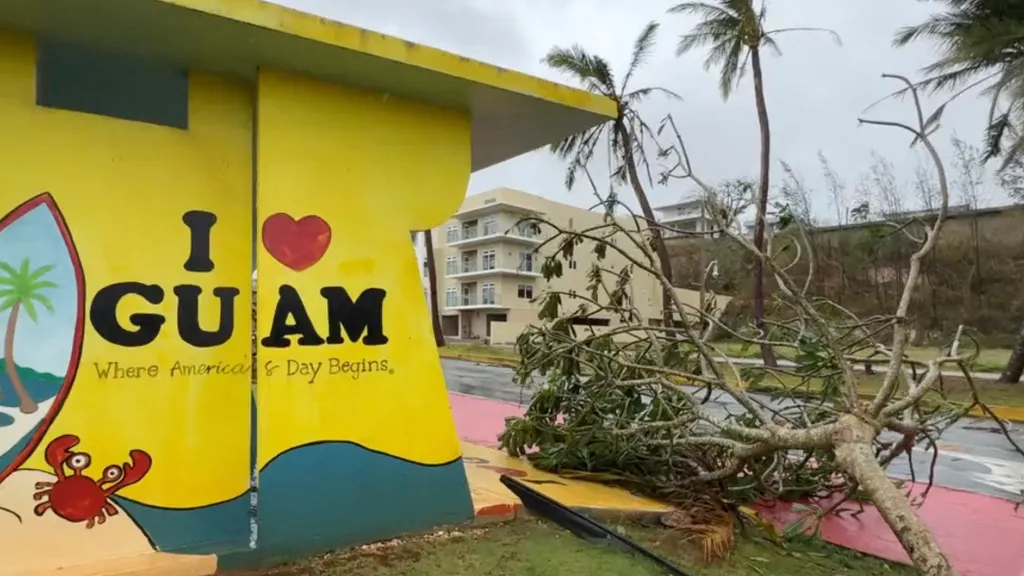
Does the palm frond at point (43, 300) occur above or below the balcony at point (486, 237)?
below

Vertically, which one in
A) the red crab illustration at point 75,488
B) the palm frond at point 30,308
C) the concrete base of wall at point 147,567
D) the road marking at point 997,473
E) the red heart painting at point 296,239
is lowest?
the road marking at point 997,473

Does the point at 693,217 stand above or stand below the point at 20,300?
above

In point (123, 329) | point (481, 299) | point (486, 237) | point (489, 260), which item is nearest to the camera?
point (123, 329)

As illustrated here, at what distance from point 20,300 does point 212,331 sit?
0.80 meters

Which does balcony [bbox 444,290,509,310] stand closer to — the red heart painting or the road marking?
the road marking

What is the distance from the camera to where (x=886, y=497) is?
3.32 metres

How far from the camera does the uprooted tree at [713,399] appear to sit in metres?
3.91

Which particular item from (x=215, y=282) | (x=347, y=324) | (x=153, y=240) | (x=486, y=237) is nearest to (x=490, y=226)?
(x=486, y=237)

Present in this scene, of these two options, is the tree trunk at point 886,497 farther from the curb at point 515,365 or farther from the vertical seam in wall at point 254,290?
the curb at point 515,365

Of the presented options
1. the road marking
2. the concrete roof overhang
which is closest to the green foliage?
the concrete roof overhang

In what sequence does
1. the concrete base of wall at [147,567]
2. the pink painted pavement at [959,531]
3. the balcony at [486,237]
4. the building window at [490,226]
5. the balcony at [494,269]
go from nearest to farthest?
the concrete base of wall at [147,567]
the pink painted pavement at [959,531]
the balcony at [486,237]
the balcony at [494,269]
the building window at [490,226]

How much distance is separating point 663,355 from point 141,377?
3.84 metres

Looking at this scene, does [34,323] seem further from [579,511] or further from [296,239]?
[579,511]

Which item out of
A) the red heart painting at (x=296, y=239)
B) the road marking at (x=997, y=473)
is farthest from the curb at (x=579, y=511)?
the road marking at (x=997, y=473)
